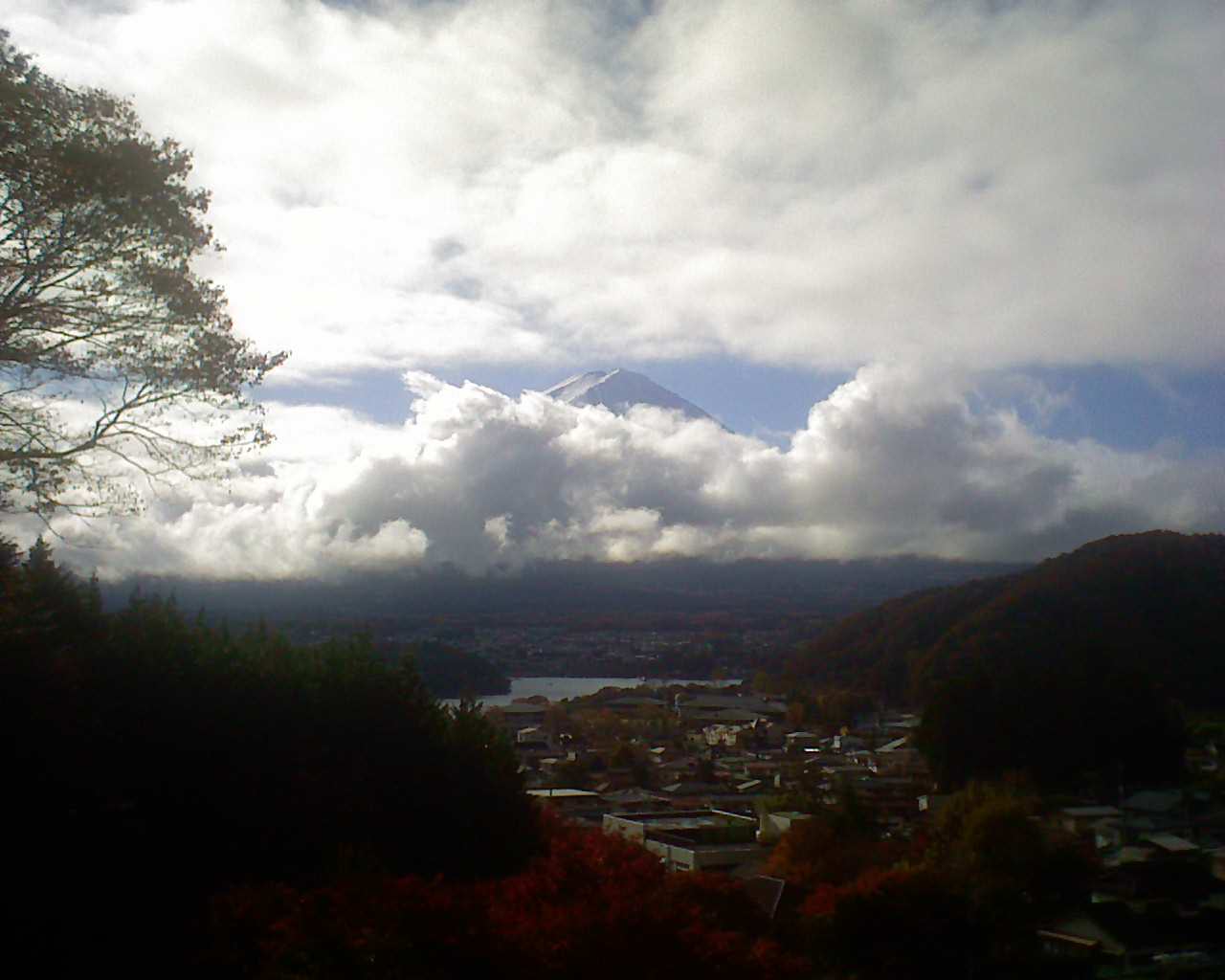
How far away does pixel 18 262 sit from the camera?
7570 mm

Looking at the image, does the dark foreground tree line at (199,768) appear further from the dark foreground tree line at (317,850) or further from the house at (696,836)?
the house at (696,836)

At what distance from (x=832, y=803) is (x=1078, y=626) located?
23.5 meters

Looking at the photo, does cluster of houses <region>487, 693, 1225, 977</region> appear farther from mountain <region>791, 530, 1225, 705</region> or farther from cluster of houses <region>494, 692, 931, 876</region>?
mountain <region>791, 530, 1225, 705</region>

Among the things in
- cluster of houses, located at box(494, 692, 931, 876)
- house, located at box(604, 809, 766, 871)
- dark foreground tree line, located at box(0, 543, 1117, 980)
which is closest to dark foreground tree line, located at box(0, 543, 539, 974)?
dark foreground tree line, located at box(0, 543, 1117, 980)

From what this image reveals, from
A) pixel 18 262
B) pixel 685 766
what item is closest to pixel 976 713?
pixel 685 766

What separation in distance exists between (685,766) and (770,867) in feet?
32.2

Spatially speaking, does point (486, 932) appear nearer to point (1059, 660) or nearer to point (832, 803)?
point (832, 803)

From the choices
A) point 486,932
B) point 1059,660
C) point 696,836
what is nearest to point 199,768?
point 486,932

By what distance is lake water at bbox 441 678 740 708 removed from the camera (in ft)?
70.3

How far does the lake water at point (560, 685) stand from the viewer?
21.4m

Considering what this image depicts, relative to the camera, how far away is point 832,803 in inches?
643

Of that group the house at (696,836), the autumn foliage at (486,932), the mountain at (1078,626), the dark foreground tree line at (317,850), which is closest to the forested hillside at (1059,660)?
the mountain at (1078,626)

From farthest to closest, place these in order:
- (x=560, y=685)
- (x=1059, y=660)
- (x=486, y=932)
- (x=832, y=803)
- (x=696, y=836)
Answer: (x=1059, y=660) → (x=560, y=685) → (x=832, y=803) → (x=696, y=836) → (x=486, y=932)

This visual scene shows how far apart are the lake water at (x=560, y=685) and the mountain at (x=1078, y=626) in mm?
9627
